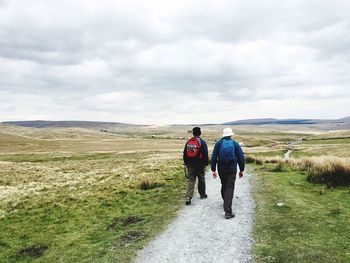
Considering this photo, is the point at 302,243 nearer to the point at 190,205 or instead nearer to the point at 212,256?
the point at 212,256

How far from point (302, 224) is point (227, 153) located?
3207 millimetres

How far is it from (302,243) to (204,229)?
286 centimetres

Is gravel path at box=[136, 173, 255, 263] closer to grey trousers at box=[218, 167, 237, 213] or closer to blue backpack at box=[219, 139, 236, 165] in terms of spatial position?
grey trousers at box=[218, 167, 237, 213]

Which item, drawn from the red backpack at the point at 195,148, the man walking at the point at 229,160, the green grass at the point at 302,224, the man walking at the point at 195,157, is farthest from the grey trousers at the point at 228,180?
the red backpack at the point at 195,148

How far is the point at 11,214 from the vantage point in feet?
55.3

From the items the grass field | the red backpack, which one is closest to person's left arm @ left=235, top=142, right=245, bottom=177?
the red backpack

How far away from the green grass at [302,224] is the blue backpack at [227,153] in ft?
6.77

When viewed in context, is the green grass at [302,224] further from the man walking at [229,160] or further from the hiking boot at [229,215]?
the man walking at [229,160]

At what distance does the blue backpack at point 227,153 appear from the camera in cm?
1205

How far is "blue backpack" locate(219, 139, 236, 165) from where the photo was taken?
12051 millimetres

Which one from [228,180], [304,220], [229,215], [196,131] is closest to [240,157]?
[228,180]

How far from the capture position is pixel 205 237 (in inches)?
392

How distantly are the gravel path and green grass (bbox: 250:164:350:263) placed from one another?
0.40m

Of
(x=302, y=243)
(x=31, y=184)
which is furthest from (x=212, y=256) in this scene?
(x=31, y=184)
